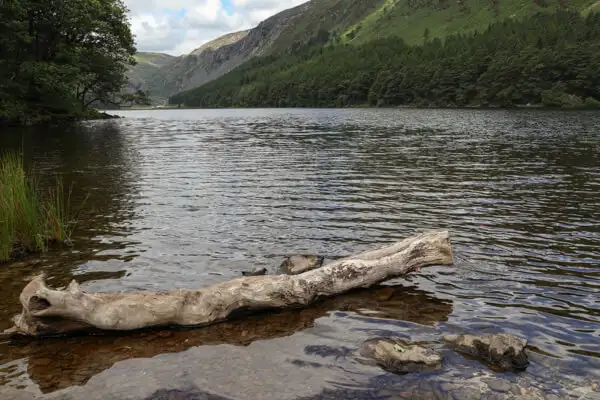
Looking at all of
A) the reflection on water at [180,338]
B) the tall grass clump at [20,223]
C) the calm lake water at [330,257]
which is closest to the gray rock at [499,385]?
the calm lake water at [330,257]

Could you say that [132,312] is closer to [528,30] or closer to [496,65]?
[496,65]

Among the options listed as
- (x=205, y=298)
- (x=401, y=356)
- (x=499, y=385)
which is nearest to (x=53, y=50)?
(x=205, y=298)

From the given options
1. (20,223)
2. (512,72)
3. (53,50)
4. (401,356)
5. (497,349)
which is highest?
(512,72)

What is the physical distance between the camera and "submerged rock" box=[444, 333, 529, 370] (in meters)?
7.23

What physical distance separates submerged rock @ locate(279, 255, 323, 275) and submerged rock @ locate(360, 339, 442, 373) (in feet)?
12.0

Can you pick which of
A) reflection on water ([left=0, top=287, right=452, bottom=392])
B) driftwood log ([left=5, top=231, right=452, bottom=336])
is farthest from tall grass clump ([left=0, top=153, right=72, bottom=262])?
reflection on water ([left=0, top=287, right=452, bottom=392])

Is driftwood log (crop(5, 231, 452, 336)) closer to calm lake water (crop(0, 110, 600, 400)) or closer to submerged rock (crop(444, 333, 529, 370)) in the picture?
calm lake water (crop(0, 110, 600, 400))

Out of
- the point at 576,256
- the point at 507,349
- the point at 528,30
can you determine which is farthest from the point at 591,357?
the point at 528,30

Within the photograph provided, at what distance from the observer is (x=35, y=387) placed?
669 cm

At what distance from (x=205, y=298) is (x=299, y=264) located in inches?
123

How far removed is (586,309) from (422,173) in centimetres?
1799

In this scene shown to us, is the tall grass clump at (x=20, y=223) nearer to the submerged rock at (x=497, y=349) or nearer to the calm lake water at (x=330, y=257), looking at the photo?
the calm lake water at (x=330, y=257)

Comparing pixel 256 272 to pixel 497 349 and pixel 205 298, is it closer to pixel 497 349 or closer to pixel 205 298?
pixel 205 298

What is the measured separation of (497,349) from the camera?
7.30 metres
